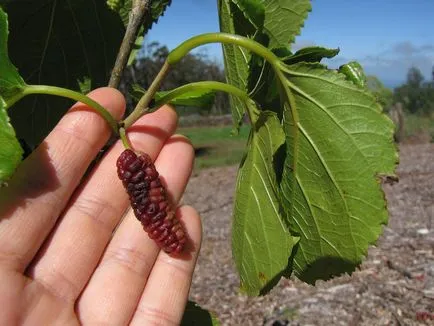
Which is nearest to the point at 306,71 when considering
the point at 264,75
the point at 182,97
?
the point at 264,75

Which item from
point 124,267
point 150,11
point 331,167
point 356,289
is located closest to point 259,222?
point 331,167

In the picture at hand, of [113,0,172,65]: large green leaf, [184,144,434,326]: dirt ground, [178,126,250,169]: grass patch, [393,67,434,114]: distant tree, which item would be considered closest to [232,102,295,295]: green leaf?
[113,0,172,65]: large green leaf

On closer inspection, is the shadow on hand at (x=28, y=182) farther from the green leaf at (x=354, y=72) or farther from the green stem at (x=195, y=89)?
the green leaf at (x=354, y=72)

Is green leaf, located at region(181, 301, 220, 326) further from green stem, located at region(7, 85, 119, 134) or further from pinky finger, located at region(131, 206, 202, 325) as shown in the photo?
green stem, located at region(7, 85, 119, 134)

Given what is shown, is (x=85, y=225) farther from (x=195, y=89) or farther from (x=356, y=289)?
(x=356, y=289)

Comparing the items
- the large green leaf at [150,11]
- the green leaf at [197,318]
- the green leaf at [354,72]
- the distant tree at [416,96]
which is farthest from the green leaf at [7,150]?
the distant tree at [416,96]

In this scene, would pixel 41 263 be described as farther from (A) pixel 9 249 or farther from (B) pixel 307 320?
(B) pixel 307 320
